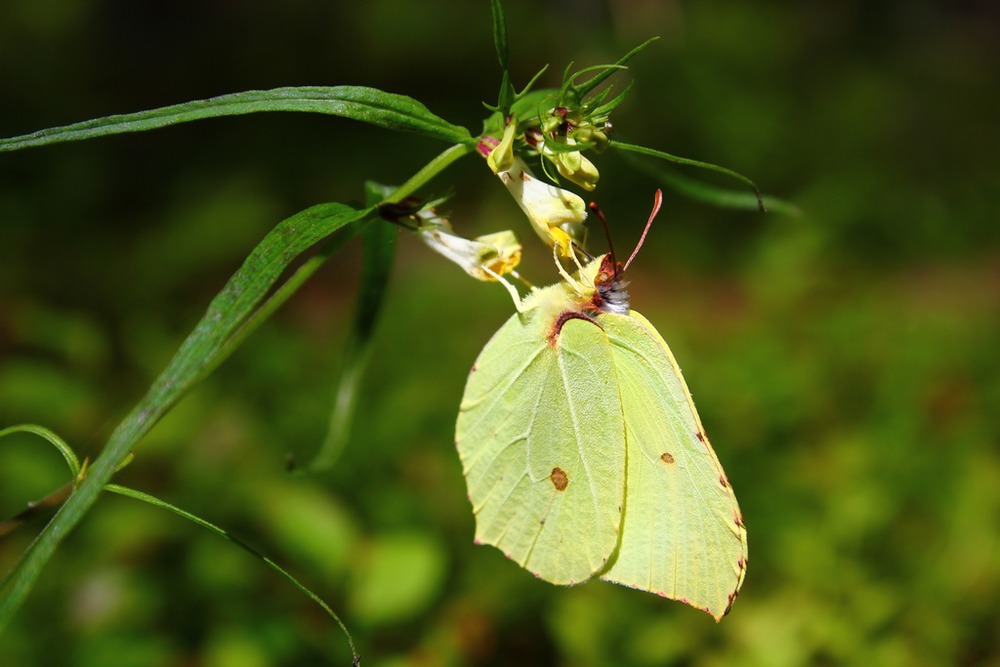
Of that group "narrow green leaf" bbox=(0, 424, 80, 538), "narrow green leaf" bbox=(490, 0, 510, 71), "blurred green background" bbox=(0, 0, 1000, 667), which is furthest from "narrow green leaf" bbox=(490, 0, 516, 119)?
"blurred green background" bbox=(0, 0, 1000, 667)

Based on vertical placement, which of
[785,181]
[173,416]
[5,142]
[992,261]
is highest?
[5,142]

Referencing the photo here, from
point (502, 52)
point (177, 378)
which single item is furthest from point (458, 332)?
point (177, 378)

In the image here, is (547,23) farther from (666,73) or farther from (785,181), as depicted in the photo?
(785,181)

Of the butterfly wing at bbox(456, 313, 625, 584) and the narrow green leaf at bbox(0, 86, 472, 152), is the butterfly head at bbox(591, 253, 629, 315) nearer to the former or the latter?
the butterfly wing at bbox(456, 313, 625, 584)

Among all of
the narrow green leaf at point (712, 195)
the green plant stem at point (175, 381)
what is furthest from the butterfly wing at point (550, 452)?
the green plant stem at point (175, 381)

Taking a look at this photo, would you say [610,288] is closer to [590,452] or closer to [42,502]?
[590,452]

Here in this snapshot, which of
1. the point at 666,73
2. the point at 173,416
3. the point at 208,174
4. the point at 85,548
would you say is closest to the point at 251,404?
the point at 173,416
